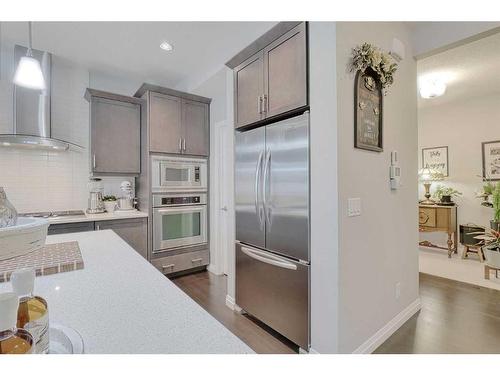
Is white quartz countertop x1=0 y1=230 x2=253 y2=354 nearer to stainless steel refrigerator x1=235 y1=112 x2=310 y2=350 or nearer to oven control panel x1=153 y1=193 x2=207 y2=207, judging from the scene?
stainless steel refrigerator x1=235 y1=112 x2=310 y2=350

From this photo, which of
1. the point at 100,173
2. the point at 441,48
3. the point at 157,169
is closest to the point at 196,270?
the point at 157,169

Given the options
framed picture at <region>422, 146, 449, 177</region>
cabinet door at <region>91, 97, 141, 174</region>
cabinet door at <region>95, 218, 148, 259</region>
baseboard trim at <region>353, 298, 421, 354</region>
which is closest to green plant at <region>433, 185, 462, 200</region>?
framed picture at <region>422, 146, 449, 177</region>

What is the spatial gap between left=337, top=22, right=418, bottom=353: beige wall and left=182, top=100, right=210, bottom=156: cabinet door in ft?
7.32

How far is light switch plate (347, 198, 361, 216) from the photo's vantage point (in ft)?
5.50

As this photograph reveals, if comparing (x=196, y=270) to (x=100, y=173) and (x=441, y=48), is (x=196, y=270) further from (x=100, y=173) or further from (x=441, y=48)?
(x=441, y=48)

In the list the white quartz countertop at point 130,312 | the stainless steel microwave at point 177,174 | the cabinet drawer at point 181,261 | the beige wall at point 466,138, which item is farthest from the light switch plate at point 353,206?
the beige wall at point 466,138

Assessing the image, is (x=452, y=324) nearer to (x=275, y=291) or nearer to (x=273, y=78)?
(x=275, y=291)

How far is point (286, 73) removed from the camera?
191 cm

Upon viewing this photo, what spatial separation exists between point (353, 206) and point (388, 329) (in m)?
1.13

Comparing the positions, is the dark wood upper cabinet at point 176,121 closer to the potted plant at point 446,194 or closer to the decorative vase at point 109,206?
the decorative vase at point 109,206

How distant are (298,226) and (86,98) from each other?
3.06 metres

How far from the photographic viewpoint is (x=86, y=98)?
323 centimetres

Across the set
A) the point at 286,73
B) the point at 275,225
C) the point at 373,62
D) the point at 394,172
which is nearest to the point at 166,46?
the point at 286,73
